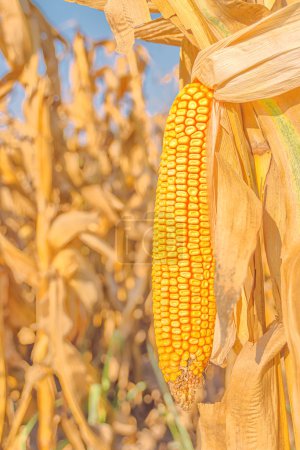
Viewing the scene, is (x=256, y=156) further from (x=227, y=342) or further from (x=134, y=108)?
(x=134, y=108)

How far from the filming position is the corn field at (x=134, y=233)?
0.53m

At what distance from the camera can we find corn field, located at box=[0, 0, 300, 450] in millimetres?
529

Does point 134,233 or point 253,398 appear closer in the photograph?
point 253,398

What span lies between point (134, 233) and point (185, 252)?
94cm

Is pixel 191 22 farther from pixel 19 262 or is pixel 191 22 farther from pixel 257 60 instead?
pixel 19 262

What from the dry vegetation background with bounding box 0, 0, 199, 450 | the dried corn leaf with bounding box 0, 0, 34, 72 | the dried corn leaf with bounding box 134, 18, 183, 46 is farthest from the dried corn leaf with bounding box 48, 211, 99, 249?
the dried corn leaf with bounding box 134, 18, 183, 46

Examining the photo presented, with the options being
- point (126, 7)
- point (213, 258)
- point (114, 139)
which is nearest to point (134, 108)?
point (114, 139)

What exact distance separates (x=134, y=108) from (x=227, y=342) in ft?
3.85

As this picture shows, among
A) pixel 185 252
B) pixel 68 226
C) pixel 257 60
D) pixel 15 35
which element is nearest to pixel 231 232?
pixel 185 252

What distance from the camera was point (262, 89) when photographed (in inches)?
20.6

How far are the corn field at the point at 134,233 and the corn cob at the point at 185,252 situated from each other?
0.03 ft

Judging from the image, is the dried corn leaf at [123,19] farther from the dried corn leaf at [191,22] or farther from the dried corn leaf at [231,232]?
the dried corn leaf at [231,232]

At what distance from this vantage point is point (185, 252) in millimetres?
530

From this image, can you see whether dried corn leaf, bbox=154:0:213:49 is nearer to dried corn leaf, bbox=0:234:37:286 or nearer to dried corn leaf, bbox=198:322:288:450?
dried corn leaf, bbox=198:322:288:450
